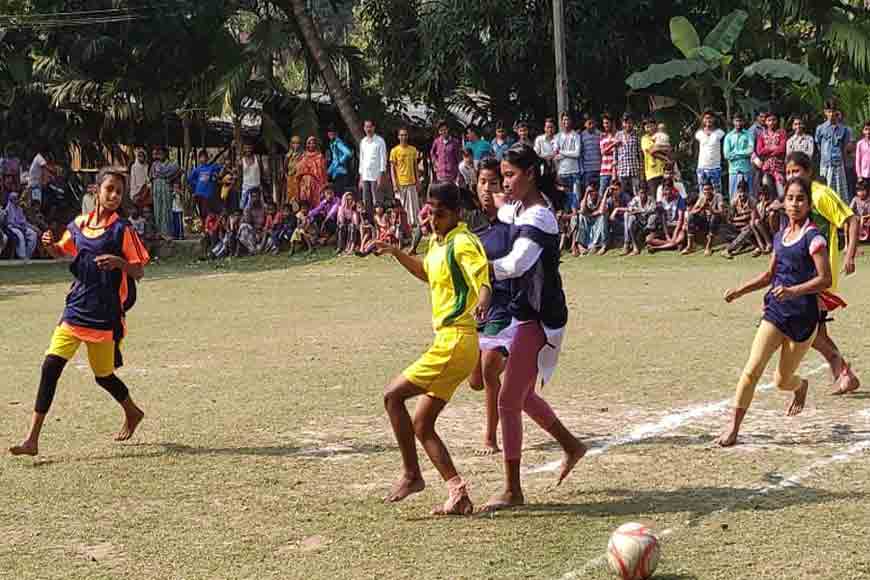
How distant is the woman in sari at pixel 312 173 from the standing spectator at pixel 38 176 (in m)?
5.50

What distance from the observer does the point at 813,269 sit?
7.54 meters

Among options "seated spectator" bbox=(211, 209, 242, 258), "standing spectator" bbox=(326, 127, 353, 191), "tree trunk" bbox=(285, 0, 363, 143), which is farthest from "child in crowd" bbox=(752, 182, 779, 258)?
"seated spectator" bbox=(211, 209, 242, 258)

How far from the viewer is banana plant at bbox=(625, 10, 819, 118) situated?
21.4 meters

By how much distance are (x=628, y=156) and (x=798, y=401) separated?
12.8 metres

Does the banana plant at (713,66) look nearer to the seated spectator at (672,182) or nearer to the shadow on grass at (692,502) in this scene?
the seated spectator at (672,182)

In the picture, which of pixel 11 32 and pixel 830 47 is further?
pixel 11 32

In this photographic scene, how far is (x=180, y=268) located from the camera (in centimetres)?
2212

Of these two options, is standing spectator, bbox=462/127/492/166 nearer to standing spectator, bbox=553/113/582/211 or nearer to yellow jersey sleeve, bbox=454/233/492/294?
standing spectator, bbox=553/113/582/211

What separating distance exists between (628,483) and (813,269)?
1.77 m

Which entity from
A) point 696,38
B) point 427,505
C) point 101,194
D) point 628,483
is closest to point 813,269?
point 628,483

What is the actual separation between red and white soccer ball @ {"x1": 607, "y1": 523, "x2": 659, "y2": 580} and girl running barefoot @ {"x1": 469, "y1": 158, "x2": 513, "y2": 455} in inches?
68.2

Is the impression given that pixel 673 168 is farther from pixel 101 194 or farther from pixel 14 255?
pixel 101 194

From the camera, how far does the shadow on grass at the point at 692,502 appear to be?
20.2 ft

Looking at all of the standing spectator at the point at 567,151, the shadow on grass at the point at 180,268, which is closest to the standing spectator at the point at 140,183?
the shadow on grass at the point at 180,268
